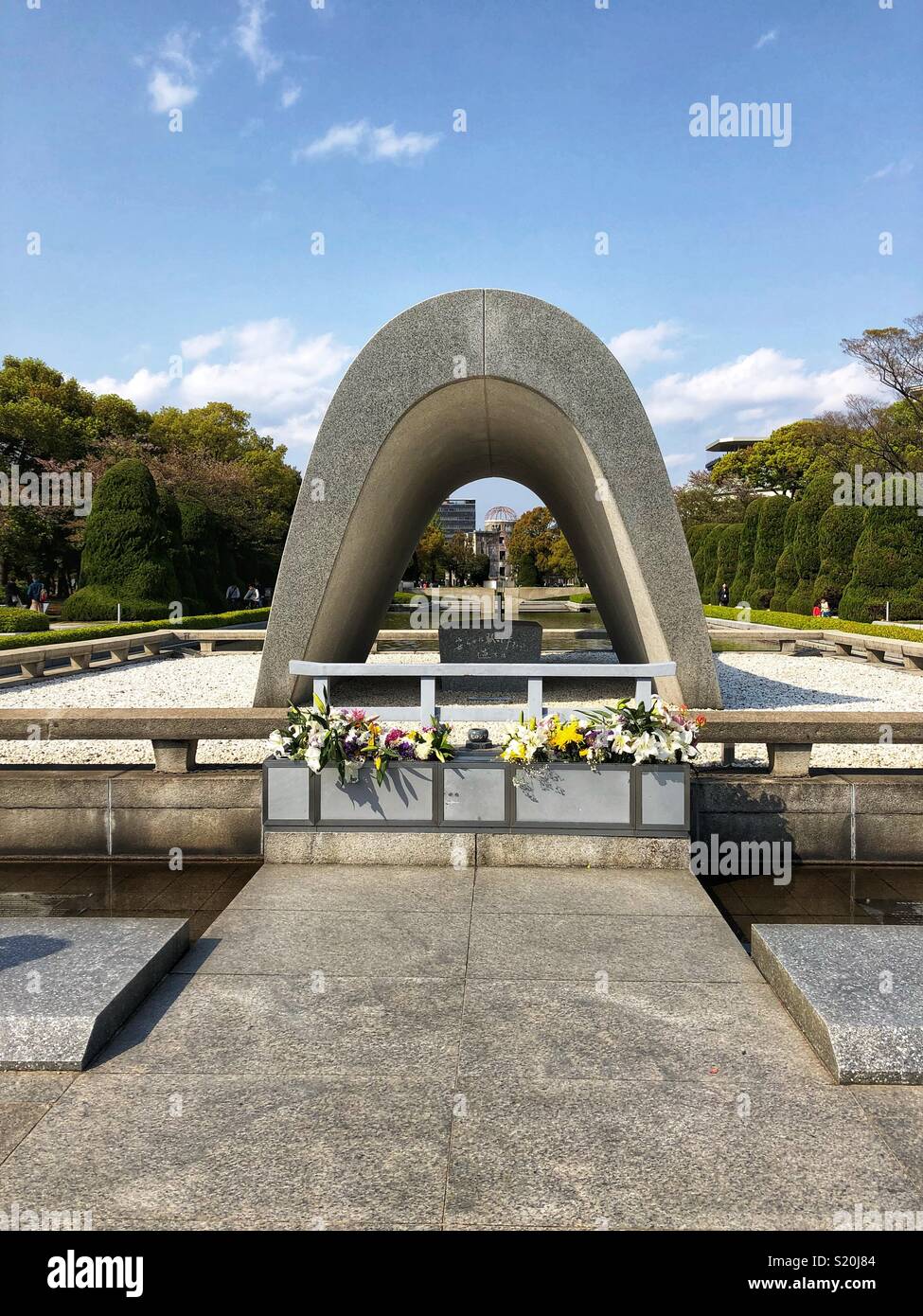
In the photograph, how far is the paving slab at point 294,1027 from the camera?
3363 millimetres

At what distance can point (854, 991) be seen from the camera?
3650 millimetres

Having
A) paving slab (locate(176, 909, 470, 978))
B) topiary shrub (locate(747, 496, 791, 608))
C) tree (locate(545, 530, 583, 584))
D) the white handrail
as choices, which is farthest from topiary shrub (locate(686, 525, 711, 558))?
paving slab (locate(176, 909, 470, 978))

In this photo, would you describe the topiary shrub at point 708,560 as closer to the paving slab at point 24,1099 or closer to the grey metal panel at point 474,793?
the grey metal panel at point 474,793

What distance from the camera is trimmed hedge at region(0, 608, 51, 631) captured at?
20188 millimetres

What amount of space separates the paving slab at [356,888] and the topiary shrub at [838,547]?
27859 mm

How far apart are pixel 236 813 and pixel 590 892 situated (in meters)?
2.58

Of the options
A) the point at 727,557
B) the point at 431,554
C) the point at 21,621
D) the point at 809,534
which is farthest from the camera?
the point at 431,554

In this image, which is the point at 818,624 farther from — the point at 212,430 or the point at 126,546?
the point at 212,430

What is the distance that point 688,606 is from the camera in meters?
8.21

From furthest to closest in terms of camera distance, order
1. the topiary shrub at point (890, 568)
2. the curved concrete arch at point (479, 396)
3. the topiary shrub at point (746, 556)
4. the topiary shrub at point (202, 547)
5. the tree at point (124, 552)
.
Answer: the topiary shrub at point (746, 556)
the topiary shrub at point (202, 547)
the topiary shrub at point (890, 568)
the tree at point (124, 552)
the curved concrete arch at point (479, 396)

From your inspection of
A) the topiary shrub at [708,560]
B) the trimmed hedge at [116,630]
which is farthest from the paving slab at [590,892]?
the topiary shrub at [708,560]

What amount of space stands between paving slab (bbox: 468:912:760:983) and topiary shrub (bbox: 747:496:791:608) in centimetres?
3387

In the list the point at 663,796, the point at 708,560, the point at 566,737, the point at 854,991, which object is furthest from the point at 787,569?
the point at 854,991

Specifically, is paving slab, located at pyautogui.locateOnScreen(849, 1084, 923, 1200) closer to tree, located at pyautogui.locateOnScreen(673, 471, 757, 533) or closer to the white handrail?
the white handrail
